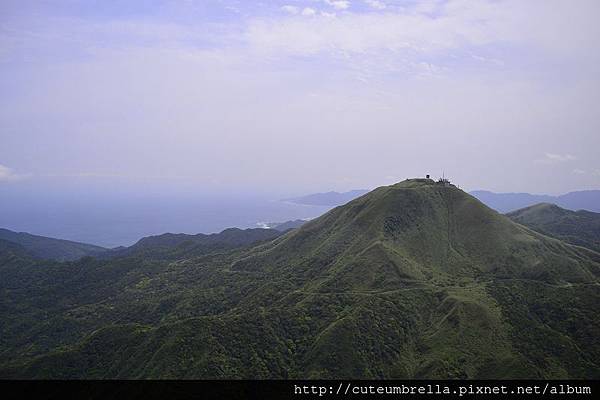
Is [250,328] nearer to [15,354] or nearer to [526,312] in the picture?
[526,312]

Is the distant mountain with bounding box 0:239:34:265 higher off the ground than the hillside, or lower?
higher

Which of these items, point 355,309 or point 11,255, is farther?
point 11,255

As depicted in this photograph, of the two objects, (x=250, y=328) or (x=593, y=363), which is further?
(x=250, y=328)

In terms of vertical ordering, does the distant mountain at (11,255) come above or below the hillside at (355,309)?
above

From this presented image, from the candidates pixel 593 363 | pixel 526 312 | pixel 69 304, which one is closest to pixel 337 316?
pixel 526 312

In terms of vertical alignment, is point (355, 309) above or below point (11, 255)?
below

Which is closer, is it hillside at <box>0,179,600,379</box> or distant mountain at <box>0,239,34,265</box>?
hillside at <box>0,179,600,379</box>

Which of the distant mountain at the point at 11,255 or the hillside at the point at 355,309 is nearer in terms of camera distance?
the hillside at the point at 355,309
